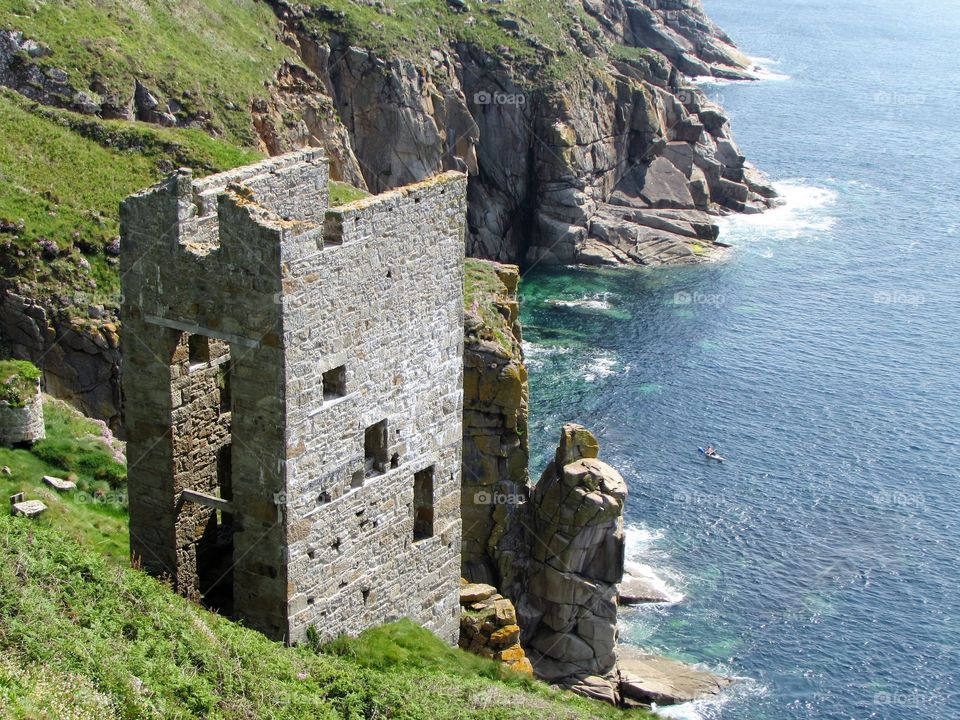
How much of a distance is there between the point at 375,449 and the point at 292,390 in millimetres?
4084

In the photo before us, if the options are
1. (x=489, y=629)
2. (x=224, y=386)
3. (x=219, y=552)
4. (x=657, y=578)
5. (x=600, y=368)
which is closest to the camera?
(x=219, y=552)

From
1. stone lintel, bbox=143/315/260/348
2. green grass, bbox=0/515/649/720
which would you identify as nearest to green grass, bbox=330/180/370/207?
stone lintel, bbox=143/315/260/348

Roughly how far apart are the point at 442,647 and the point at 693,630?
1496 inches

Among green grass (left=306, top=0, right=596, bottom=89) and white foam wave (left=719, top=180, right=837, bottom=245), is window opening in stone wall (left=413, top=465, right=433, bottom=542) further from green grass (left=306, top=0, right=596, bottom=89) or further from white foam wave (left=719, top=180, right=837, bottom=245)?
white foam wave (left=719, top=180, right=837, bottom=245)

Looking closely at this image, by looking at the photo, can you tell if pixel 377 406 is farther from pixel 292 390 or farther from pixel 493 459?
pixel 493 459

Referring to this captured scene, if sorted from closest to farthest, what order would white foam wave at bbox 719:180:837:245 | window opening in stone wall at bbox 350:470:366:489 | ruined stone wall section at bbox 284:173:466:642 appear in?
Answer: ruined stone wall section at bbox 284:173:466:642
window opening in stone wall at bbox 350:470:366:489
white foam wave at bbox 719:180:837:245

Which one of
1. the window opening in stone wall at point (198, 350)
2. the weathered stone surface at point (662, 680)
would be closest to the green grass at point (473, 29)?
the weathered stone surface at point (662, 680)

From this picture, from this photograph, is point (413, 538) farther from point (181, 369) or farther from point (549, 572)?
point (549, 572)

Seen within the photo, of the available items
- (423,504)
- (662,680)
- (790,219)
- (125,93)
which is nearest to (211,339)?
(423,504)

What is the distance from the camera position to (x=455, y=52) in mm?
138625

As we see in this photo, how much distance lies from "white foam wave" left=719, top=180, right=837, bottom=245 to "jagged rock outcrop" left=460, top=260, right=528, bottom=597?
7624 centimetres

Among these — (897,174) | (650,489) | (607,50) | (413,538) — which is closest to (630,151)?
(607,50)

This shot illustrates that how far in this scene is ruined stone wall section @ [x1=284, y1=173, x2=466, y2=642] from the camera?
97.2 ft

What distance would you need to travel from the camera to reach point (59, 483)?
132 feet
